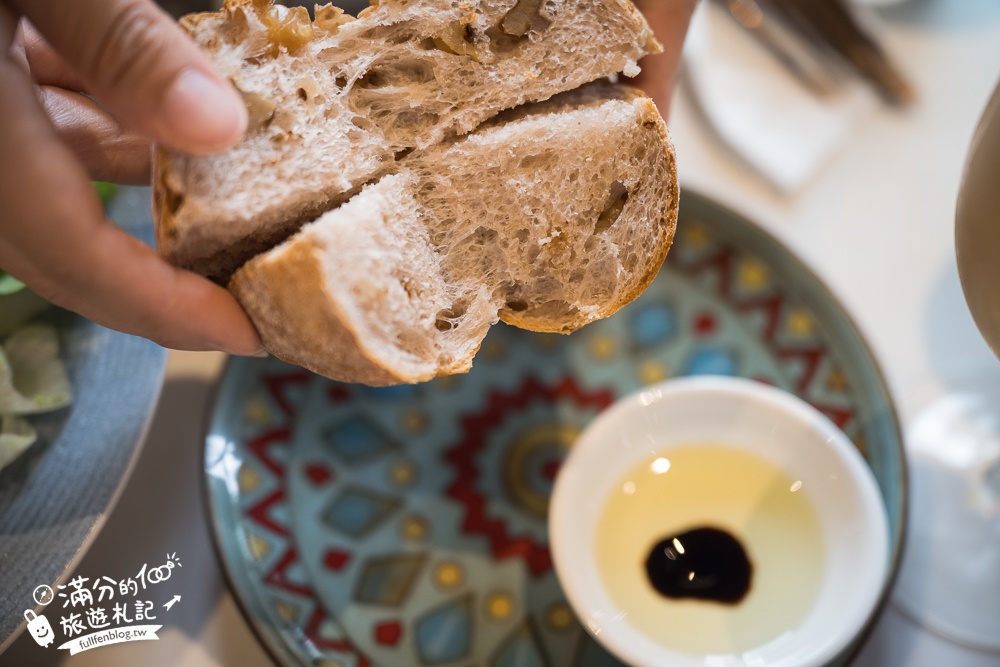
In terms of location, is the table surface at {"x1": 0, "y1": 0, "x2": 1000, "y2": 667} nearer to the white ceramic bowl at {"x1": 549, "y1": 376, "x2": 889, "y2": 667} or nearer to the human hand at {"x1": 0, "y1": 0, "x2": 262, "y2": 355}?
the white ceramic bowl at {"x1": 549, "y1": 376, "x2": 889, "y2": 667}

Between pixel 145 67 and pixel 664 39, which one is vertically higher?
pixel 145 67

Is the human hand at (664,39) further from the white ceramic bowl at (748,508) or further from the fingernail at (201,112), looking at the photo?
the fingernail at (201,112)

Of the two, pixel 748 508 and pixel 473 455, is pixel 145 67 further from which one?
pixel 748 508

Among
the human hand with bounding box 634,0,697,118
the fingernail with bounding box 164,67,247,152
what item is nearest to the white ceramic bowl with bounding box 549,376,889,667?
the human hand with bounding box 634,0,697,118

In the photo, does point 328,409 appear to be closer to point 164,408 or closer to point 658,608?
point 164,408

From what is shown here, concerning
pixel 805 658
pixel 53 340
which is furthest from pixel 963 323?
pixel 53 340

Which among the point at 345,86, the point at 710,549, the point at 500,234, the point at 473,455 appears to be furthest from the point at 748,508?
the point at 345,86
